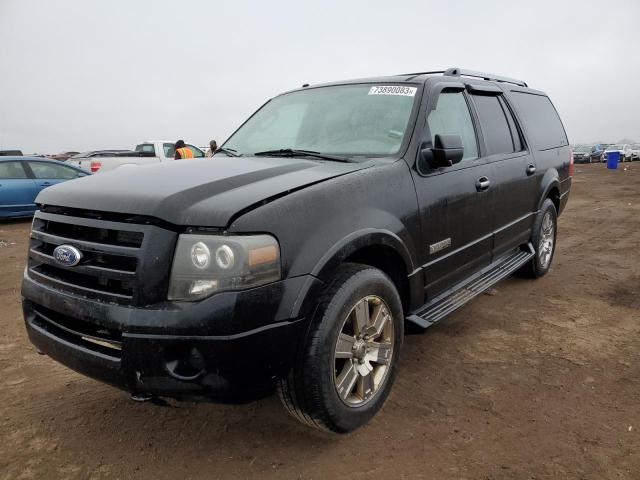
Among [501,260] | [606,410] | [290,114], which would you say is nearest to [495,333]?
[501,260]

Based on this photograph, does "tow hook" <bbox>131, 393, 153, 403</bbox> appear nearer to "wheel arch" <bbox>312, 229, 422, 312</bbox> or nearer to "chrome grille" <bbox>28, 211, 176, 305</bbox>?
"chrome grille" <bbox>28, 211, 176, 305</bbox>

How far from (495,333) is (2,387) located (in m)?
3.52

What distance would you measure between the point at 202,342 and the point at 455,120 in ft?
8.48

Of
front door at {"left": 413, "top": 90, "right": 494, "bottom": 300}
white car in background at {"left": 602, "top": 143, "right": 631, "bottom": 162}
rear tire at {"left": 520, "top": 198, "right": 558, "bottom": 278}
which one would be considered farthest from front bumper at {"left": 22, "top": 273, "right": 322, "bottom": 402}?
white car in background at {"left": 602, "top": 143, "right": 631, "bottom": 162}

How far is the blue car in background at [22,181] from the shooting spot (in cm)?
1012

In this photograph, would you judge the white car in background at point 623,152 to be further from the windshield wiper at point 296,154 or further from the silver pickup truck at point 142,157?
the windshield wiper at point 296,154

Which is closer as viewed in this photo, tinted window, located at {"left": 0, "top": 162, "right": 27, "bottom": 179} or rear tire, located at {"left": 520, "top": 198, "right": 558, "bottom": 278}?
rear tire, located at {"left": 520, "top": 198, "right": 558, "bottom": 278}

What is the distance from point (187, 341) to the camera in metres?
Result: 1.97

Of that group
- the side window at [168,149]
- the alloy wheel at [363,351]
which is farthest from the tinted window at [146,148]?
the alloy wheel at [363,351]

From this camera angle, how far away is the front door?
121 inches

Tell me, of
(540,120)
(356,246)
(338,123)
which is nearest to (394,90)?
(338,123)

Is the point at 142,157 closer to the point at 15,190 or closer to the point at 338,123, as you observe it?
the point at 15,190

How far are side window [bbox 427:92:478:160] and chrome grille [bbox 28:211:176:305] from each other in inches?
80.9

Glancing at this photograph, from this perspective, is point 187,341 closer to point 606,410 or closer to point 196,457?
point 196,457
